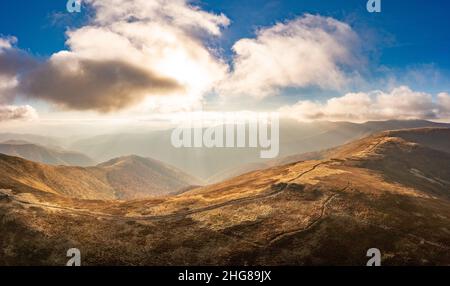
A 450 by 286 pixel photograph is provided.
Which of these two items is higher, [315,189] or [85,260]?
[315,189]

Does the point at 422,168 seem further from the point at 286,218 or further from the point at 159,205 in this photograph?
the point at 159,205

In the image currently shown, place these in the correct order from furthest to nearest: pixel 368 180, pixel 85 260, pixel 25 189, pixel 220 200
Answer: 1. pixel 368 180
2. pixel 25 189
3. pixel 220 200
4. pixel 85 260

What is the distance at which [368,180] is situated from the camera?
119 metres

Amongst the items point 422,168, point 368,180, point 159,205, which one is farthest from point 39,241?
point 422,168

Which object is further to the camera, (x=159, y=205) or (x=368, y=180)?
(x=368, y=180)

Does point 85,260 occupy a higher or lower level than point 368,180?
lower

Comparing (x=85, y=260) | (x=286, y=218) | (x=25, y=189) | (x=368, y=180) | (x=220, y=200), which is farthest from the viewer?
(x=368, y=180)

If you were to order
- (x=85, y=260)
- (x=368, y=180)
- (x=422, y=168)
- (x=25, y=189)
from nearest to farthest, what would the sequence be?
(x=85, y=260)
(x=25, y=189)
(x=368, y=180)
(x=422, y=168)

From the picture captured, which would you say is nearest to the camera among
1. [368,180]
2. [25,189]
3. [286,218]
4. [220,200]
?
[286,218]

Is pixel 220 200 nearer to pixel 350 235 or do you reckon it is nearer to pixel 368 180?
pixel 350 235
